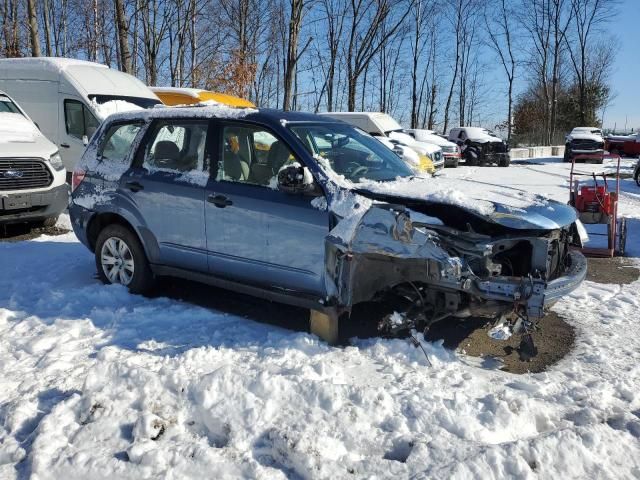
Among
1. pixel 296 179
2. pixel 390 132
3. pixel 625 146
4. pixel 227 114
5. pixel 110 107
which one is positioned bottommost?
pixel 296 179

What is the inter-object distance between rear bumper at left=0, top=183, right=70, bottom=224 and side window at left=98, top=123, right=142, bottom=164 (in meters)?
2.80

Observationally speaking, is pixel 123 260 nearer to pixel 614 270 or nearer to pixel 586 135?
pixel 614 270

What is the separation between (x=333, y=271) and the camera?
4.20 m

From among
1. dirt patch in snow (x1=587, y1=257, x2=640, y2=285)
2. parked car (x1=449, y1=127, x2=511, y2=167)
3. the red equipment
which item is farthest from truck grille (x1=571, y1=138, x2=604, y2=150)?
dirt patch in snow (x1=587, y1=257, x2=640, y2=285)

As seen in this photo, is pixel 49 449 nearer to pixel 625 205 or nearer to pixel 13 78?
pixel 13 78

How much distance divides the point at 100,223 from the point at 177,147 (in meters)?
1.26

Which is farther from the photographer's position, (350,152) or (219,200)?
(350,152)

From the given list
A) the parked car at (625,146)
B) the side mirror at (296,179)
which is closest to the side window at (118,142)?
the side mirror at (296,179)

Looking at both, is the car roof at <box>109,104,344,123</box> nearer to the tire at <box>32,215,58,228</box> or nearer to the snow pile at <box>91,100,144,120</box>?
the tire at <box>32,215,58,228</box>

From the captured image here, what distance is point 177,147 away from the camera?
5246mm

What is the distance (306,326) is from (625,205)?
10.2m

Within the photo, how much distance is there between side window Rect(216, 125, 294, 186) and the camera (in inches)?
184

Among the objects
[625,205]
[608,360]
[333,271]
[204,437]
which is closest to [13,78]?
[333,271]

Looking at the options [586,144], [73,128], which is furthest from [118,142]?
[586,144]
